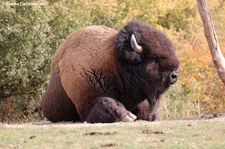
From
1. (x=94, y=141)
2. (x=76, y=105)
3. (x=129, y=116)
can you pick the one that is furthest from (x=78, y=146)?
(x=76, y=105)

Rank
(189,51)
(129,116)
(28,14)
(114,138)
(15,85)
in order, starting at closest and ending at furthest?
(114,138), (129,116), (28,14), (15,85), (189,51)

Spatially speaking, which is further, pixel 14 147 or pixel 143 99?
pixel 143 99

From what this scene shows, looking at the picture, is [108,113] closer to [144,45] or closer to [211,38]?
[144,45]

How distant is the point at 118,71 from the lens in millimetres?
12016

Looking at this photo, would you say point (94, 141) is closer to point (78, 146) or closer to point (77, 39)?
point (78, 146)

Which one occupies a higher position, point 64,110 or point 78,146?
point 78,146

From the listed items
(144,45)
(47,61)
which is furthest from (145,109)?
(47,61)

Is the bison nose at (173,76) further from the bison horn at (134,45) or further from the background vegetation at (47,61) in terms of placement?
the background vegetation at (47,61)

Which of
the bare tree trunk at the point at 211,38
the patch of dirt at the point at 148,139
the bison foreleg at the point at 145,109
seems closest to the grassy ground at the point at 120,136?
the patch of dirt at the point at 148,139

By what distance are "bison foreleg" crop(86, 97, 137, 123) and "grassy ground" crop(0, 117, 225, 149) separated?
2.29 meters

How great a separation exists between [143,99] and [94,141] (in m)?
4.94

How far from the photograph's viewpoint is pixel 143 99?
39.9 ft

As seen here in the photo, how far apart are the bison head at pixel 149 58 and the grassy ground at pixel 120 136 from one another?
10.0 feet

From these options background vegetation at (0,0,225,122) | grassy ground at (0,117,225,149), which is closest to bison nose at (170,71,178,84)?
grassy ground at (0,117,225,149)
